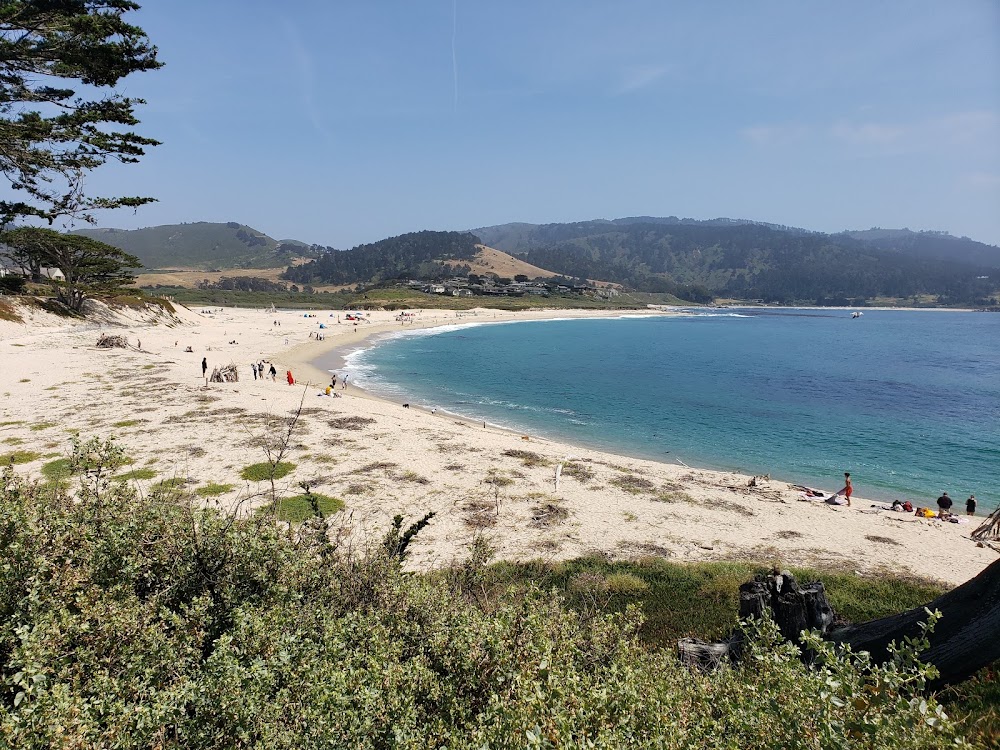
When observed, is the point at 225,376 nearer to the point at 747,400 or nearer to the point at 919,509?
the point at 919,509

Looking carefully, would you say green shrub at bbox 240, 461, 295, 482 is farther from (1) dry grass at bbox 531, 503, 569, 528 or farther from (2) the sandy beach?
(1) dry grass at bbox 531, 503, 569, 528

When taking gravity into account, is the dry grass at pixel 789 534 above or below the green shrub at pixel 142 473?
below

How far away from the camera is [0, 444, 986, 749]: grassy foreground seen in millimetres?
3383

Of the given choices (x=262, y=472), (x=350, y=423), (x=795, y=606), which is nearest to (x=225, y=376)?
(x=350, y=423)

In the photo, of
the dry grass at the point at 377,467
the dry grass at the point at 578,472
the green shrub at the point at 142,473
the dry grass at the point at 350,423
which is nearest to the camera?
the green shrub at the point at 142,473

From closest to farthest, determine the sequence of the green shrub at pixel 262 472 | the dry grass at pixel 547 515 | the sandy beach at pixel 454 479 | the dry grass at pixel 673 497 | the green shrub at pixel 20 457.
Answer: the sandy beach at pixel 454 479
the dry grass at pixel 547 515
the green shrub at pixel 20 457
the green shrub at pixel 262 472
the dry grass at pixel 673 497

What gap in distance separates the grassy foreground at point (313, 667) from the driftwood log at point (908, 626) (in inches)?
37.2

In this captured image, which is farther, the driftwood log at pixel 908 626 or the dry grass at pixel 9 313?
the dry grass at pixel 9 313

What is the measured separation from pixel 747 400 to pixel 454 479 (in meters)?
33.2

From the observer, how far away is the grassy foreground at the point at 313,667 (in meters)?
3.38

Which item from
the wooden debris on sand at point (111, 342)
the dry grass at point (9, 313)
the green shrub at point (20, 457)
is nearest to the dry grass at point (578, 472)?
the green shrub at point (20, 457)

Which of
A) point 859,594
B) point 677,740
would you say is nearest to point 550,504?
point 859,594

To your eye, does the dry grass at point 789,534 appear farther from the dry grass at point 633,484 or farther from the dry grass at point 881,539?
the dry grass at point 633,484

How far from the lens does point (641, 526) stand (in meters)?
17.7
